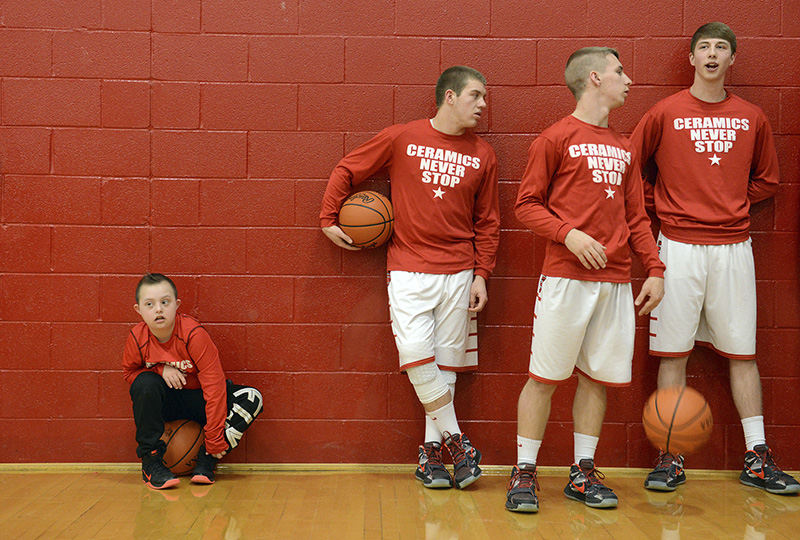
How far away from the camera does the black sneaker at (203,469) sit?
3297 mm

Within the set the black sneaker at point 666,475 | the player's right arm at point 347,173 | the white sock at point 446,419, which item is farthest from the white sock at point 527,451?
the player's right arm at point 347,173

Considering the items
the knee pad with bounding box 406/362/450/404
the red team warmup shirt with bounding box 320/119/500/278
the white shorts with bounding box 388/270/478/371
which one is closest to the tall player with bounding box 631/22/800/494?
the red team warmup shirt with bounding box 320/119/500/278

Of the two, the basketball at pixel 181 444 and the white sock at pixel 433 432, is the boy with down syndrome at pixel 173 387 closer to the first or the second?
the basketball at pixel 181 444

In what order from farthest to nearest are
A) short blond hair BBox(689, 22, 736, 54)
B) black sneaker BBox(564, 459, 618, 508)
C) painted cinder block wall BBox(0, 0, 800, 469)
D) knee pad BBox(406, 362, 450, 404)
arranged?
painted cinder block wall BBox(0, 0, 800, 469) < short blond hair BBox(689, 22, 736, 54) < knee pad BBox(406, 362, 450, 404) < black sneaker BBox(564, 459, 618, 508)

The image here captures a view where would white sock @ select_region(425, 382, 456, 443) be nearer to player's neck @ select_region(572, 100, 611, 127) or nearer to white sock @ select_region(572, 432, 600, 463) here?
white sock @ select_region(572, 432, 600, 463)

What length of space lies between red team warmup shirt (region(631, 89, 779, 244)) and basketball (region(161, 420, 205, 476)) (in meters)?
2.33

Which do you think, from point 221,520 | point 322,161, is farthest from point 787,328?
point 221,520

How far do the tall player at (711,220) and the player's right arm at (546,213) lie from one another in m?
0.65

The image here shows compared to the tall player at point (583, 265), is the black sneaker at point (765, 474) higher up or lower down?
lower down

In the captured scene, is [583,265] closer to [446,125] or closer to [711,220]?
[711,220]

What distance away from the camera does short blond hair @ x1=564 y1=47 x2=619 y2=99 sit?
10.1 ft

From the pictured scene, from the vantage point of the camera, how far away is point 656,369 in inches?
142

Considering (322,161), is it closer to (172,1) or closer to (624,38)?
(172,1)

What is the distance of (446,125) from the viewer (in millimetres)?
3387
